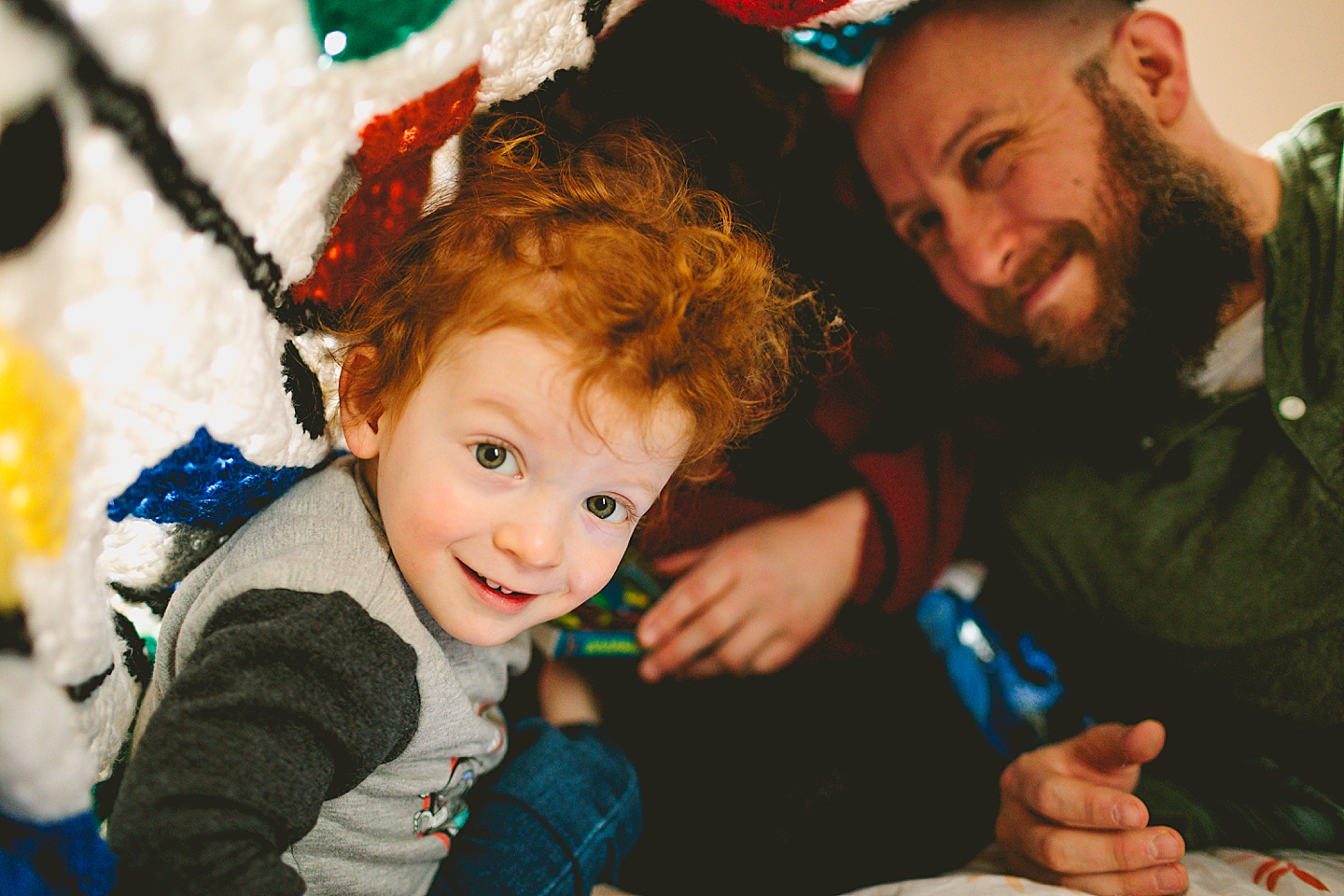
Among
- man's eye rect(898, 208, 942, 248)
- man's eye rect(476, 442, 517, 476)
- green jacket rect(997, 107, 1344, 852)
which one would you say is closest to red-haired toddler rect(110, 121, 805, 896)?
man's eye rect(476, 442, 517, 476)

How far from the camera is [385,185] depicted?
1.64ft

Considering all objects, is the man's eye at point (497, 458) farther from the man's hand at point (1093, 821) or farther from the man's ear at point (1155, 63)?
the man's ear at point (1155, 63)

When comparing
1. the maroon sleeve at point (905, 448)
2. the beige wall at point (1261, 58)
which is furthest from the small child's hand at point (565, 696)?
the beige wall at point (1261, 58)

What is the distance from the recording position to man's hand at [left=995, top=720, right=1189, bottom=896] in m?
0.62

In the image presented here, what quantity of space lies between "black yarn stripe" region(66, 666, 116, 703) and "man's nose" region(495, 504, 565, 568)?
21 centimetres

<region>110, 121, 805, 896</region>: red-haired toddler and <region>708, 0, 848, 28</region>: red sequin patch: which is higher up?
<region>708, 0, 848, 28</region>: red sequin patch

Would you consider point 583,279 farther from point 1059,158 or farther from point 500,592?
point 1059,158

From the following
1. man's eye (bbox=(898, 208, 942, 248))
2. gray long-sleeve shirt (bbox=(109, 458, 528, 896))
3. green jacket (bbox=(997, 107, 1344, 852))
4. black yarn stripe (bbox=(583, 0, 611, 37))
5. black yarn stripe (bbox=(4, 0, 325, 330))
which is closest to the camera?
black yarn stripe (bbox=(4, 0, 325, 330))

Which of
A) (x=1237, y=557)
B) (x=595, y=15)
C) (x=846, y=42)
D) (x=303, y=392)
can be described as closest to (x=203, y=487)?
(x=303, y=392)

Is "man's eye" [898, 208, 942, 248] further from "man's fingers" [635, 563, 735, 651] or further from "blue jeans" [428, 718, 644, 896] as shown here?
"blue jeans" [428, 718, 644, 896]

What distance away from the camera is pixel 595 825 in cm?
68

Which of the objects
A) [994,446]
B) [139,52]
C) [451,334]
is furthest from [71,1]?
[994,446]

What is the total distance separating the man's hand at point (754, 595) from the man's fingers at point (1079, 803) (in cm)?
26

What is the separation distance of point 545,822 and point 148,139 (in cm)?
57
